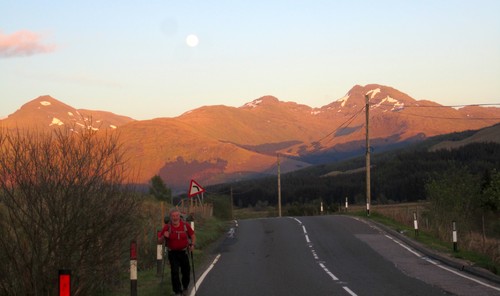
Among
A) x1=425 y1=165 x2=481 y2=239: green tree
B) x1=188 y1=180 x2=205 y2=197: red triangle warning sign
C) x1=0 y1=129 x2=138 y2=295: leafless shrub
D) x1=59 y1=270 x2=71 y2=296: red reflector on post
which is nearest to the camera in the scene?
x1=59 y1=270 x2=71 y2=296: red reflector on post

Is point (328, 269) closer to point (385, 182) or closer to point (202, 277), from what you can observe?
point (202, 277)

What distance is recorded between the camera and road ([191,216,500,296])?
46.7 feet

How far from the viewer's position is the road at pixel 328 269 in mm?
14234

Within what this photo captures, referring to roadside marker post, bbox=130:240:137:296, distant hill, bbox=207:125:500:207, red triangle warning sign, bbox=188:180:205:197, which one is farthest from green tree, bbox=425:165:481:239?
distant hill, bbox=207:125:500:207

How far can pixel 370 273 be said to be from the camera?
56.2 feet

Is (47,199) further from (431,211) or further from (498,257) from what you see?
(431,211)

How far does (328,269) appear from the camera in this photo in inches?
719

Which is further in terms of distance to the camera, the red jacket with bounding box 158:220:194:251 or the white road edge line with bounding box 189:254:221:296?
the white road edge line with bounding box 189:254:221:296

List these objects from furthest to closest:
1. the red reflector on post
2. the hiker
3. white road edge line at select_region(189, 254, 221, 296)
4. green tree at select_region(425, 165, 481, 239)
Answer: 1. green tree at select_region(425, 165, 481, 239)
2. white road edge line at select_region(189, 254, 221, 296)
3. the hiker
4. the red reflector on post

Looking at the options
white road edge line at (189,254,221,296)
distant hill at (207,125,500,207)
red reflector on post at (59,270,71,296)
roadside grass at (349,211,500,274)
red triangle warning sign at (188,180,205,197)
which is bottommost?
white road edge line at (189,254,221,296)

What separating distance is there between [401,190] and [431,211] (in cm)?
9416

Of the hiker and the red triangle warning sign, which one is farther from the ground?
the red triangle warning sign

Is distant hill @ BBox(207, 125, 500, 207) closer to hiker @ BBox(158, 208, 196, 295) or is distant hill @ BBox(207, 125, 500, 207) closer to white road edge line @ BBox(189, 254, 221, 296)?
white road edge line @ BBox(189, 254, 221, 296)

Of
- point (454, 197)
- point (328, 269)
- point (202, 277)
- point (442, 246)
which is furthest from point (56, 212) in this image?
point (454, 197)
